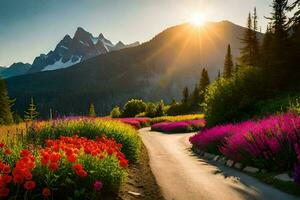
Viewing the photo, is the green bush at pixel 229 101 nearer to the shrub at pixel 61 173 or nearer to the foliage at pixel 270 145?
the foliage at pixel 270 145

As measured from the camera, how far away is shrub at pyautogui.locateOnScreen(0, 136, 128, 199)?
7270mm

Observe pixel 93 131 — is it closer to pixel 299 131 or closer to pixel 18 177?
pixel 299 131

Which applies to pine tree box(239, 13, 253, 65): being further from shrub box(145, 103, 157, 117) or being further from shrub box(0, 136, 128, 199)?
shrub box(0, 136, 128, 199)

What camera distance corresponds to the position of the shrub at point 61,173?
727 centimetres

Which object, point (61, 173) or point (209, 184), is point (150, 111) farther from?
point (61, 173)

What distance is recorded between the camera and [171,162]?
1847cm

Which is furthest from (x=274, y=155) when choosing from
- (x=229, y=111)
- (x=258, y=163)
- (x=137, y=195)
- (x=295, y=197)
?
(x=229, y=111)

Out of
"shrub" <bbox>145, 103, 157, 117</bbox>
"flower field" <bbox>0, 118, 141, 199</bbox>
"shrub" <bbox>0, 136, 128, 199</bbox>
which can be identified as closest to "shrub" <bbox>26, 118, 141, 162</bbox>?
"flower field" <bbox>0, 118, 141, 199</bbox>

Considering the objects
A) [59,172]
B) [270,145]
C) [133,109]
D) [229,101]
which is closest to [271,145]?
[270,145]

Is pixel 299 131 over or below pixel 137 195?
over

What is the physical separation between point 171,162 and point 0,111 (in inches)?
2550

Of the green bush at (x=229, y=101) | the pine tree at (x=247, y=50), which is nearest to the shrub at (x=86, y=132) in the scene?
the green bush at (x=229, y=101)

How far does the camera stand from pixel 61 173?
8414 mm

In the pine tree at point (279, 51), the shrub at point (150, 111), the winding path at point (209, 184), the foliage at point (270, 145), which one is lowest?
the shrub at point (150, 111)
